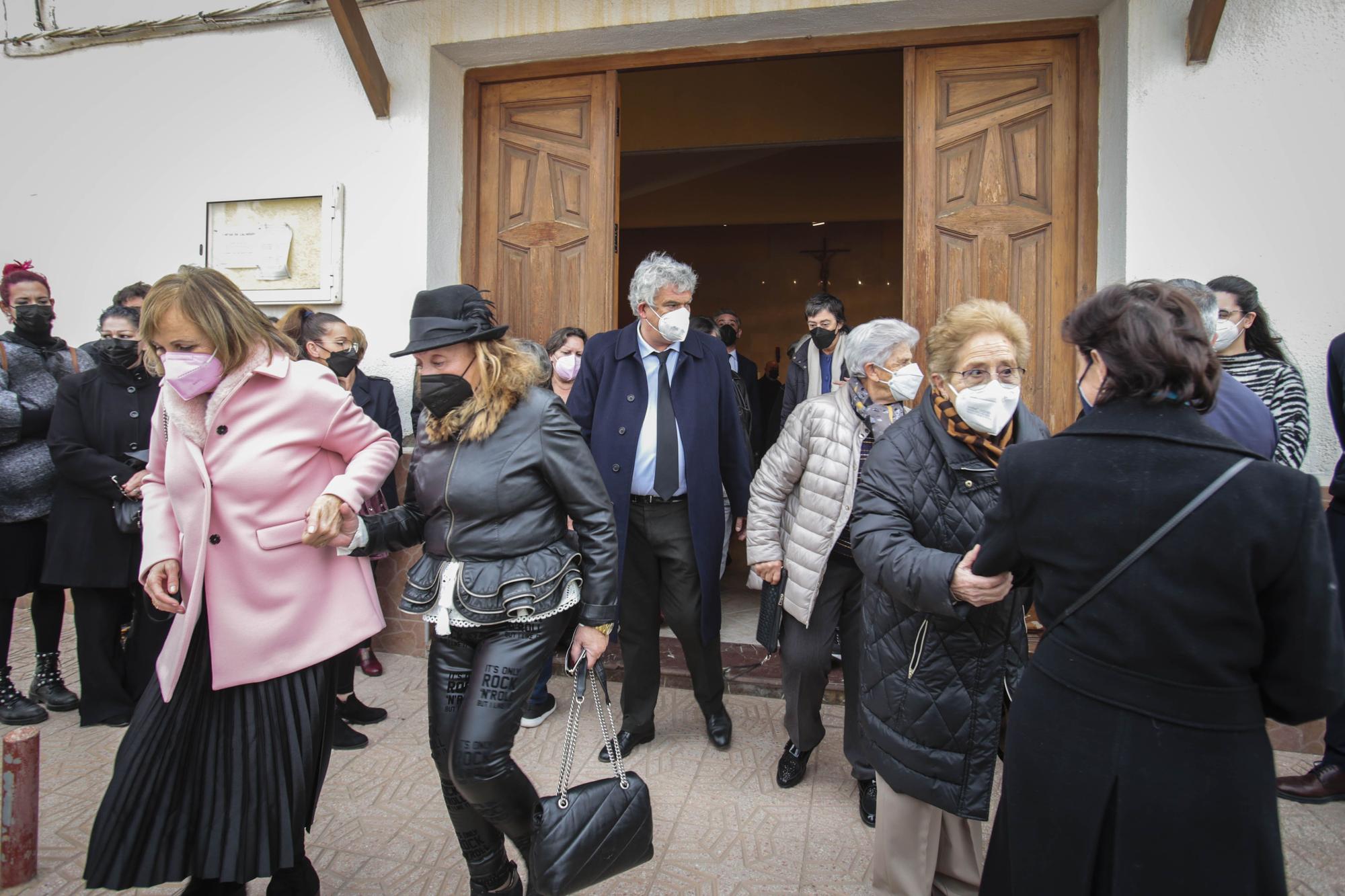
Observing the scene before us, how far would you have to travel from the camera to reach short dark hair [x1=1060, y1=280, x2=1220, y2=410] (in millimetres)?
1436

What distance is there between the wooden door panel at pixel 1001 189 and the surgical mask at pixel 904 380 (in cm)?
161

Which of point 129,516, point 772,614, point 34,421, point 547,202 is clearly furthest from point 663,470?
point 34,421

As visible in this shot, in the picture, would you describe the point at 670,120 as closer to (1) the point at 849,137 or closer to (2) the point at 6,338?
(1) the point at 849,137

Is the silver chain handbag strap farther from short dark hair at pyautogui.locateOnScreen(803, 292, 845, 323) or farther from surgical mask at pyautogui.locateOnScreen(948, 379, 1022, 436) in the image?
short dark hair at pyautogui.locateOnScreen(803, 292, 845, 323)

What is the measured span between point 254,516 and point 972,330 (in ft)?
6.60

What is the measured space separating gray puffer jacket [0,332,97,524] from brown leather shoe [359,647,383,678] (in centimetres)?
162

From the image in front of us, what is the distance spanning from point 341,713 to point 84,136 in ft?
14.3

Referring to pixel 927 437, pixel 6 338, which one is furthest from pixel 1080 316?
pixel 6 338

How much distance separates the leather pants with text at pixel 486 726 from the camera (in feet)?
6.90

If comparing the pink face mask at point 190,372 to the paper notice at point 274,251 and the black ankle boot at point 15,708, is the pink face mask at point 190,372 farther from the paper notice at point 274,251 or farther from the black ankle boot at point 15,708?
the paper notice at point 274,251

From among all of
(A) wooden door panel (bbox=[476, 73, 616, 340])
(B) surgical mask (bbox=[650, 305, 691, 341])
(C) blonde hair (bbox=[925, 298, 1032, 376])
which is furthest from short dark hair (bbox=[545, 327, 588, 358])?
(C) blonde hair (bbox=[925, 298, 1032, 376])

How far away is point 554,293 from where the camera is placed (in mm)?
5055

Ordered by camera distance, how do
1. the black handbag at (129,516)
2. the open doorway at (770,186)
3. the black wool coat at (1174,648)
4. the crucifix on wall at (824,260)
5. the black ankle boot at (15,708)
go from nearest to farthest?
the black wool coat at (1174,648), the black handbag at (129,516), the black ankle boot at (15,708), the open doorway at (770,186), the crucifix on wall at (824,260)

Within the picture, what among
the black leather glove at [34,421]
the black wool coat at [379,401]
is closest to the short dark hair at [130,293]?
the black leather glove at [34,421]
